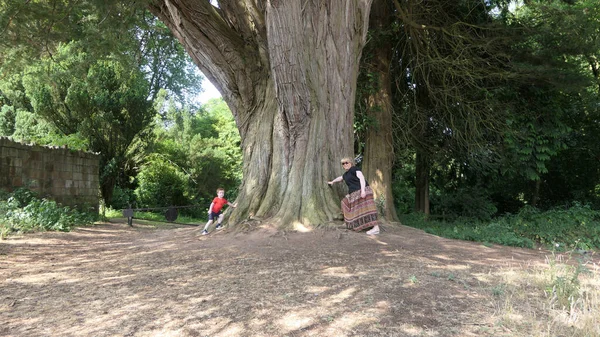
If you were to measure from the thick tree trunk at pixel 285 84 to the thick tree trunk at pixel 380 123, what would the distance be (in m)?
3.07

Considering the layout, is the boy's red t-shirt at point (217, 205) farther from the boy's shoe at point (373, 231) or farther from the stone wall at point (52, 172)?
the stone wall at point (52, 172)

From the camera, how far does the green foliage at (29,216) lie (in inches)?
363

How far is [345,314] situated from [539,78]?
10.4 metres

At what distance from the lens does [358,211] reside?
746 centimetres

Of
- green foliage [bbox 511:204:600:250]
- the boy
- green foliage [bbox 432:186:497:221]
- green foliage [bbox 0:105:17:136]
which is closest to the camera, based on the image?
the boy

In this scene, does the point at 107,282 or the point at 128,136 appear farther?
the point at 128,136

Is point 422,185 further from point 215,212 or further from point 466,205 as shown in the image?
point 215,212

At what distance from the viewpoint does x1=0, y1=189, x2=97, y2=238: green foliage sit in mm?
9227

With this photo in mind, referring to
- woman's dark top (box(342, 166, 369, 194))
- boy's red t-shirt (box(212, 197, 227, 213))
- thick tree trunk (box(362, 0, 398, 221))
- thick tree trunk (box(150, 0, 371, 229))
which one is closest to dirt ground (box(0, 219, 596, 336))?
woman's dark top (box(342, 166, 369, 194))

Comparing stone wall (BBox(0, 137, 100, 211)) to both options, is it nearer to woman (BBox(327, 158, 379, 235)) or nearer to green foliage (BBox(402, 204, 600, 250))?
woman (BBox(327, 158, 379, 235))

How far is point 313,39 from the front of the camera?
805 cm

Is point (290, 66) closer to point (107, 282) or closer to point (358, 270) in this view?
point (358, 270)

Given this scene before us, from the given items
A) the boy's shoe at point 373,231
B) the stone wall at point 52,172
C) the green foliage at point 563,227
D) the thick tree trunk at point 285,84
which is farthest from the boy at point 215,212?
the green foliage at point 563,227

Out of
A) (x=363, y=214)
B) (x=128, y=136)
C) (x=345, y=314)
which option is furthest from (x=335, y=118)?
(x=128, y=136)
